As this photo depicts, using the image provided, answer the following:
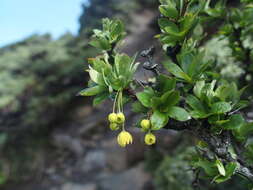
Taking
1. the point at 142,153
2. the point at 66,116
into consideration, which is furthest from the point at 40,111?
the point at 142,153

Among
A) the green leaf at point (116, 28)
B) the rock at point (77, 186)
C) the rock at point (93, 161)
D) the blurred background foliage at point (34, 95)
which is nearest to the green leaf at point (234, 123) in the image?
the green leaf at point (116, 28)

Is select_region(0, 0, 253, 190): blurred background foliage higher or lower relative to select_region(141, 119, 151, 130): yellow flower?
higher

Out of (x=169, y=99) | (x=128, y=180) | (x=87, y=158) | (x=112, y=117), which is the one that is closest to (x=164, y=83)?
(x=169, y=99)

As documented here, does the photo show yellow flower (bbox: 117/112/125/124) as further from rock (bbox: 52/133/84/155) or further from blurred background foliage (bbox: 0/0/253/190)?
rock (bbox: 52/133/84/155)

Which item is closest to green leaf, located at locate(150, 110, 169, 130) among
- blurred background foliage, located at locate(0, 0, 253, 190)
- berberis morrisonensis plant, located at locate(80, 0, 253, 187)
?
berberis morrisonensis plant, located at locate(80, 0, 253, 187)

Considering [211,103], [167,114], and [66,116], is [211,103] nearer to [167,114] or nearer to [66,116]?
[167,114]

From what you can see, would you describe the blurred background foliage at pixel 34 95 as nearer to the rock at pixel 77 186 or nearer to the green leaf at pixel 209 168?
the rock at pixel 77 186
